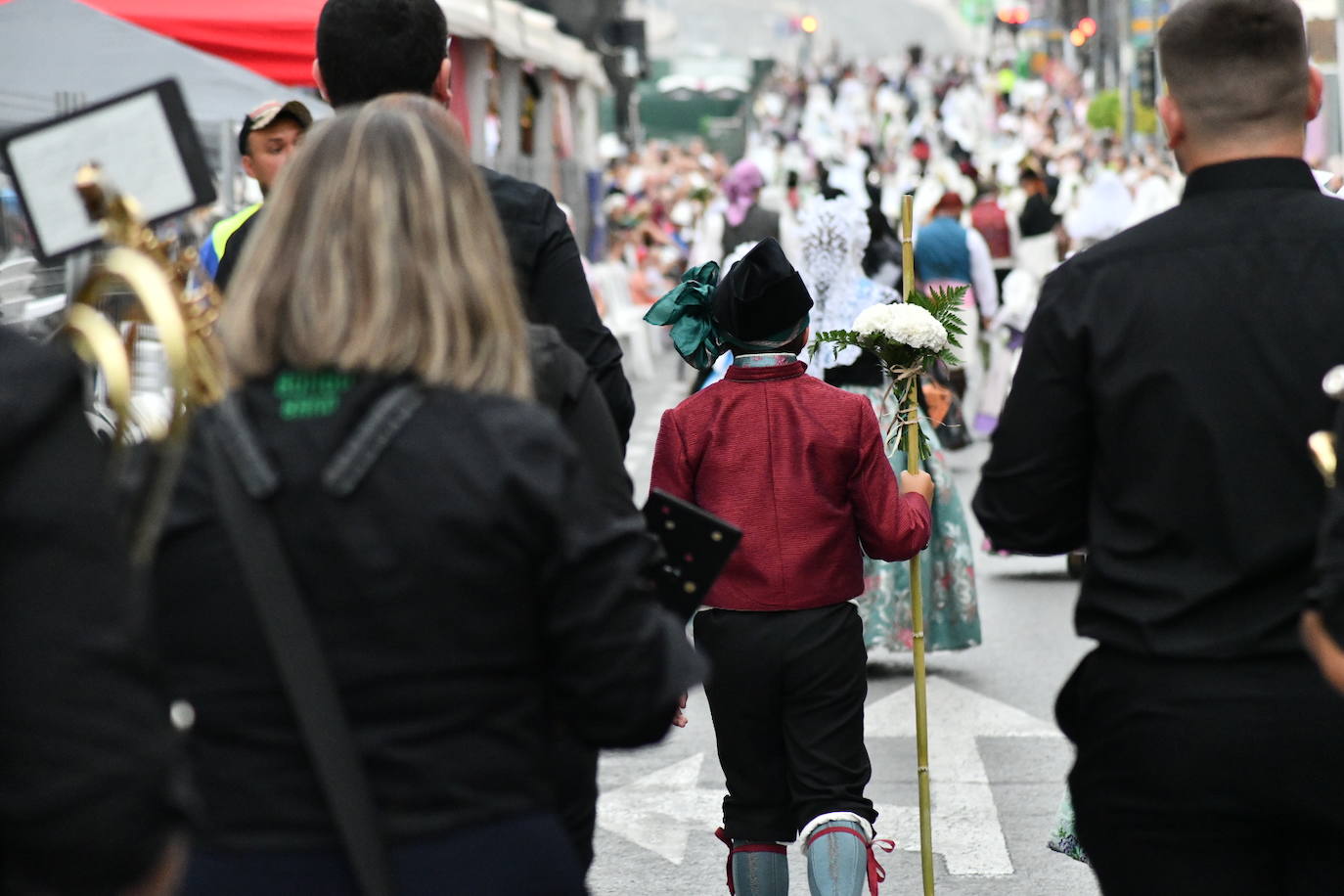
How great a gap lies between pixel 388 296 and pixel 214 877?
2.22 feet

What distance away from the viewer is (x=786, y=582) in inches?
190

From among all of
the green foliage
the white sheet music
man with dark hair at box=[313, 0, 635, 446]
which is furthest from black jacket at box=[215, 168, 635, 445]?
the green foliage

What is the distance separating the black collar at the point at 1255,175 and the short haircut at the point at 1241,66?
52mm

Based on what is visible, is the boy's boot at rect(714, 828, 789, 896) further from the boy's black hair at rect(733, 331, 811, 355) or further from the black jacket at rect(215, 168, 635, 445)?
the black jacket at rect(215, 168, 635, 445)

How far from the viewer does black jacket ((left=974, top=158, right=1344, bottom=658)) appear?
281cm

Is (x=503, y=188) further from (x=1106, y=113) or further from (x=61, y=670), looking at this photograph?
(x=1106, y=113)

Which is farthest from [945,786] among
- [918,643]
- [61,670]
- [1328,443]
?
[61,670]

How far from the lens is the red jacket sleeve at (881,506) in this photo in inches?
189

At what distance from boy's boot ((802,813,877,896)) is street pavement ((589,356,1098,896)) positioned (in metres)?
0.85

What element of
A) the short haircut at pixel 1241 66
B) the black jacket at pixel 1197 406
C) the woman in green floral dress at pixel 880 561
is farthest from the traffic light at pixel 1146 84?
the black jacket at pixel 1197 406

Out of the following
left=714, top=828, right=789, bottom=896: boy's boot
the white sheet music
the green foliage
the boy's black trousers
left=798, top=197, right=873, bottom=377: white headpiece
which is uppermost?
the white sheet music

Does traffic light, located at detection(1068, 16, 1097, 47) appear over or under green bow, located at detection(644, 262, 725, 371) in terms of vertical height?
under

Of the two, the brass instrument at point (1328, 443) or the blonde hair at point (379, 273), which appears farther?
the brass instrument at point (1328, 443)

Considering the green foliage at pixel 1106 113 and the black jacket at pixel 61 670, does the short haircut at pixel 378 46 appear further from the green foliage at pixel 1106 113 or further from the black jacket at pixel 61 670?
the green foliage at pixel 1106 113
